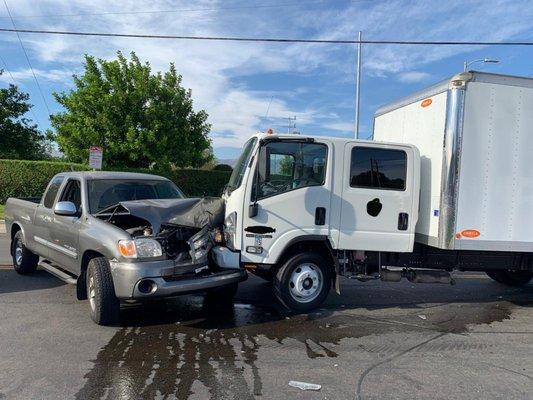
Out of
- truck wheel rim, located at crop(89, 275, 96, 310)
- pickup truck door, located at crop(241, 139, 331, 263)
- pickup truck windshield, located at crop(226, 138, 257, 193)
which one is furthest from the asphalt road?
pickup truck windshield, located at crop(226, 138, 257, 193)

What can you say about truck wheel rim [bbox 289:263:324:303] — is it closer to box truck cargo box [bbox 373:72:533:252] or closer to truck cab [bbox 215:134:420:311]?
truck cab [bbox 215:134:420:311]

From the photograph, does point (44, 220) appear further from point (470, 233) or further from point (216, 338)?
point (470, 233)

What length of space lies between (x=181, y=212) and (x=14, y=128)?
2779 centimetres

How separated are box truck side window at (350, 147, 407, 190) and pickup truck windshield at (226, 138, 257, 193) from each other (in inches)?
51.9

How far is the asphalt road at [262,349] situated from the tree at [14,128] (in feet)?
82.1

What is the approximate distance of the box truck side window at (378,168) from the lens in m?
6.30

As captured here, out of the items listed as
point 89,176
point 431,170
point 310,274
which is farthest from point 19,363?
point 431,170

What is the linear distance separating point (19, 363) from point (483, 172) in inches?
222

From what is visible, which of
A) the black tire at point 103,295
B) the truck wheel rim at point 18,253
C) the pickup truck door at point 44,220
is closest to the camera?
the black tire at point 103,295

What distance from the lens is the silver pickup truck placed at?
5254 mm

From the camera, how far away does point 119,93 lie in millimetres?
21375

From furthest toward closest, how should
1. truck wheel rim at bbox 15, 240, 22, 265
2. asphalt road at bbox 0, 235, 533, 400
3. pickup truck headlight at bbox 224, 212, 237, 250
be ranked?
truck wheel rim at bbox 15, 240, 22, 265, pickup truck headlight at bbox 224, 212, 237, 250, asphalt road at bbox 0, 235, 533, 400

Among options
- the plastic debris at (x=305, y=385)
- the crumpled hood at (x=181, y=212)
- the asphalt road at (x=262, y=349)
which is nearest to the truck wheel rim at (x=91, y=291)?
the asphalt road at (x=262, y=349)

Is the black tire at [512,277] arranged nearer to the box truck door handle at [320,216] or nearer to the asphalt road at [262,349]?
the asphalt road at [262,349]
